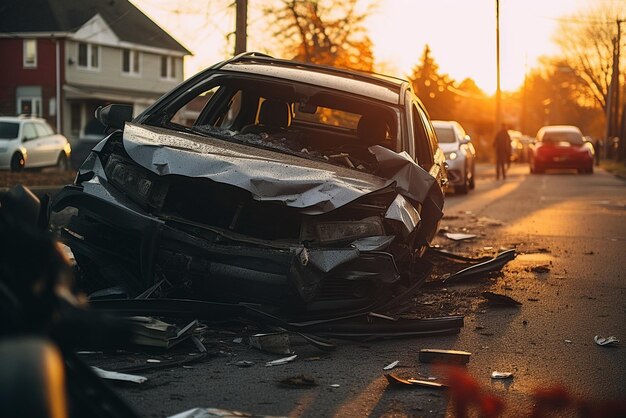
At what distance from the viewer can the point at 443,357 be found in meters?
5.79

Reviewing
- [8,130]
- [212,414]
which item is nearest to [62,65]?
[8,130]

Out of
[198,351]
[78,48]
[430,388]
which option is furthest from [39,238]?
[78,48]

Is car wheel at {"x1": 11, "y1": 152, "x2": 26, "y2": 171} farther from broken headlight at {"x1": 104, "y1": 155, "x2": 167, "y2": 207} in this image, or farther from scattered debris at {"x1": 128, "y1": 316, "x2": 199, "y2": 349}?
scattered debris at {"x1": 128, "y1": 316, "x2": 199, "y2": 349}

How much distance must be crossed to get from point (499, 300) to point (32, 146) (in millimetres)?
23649

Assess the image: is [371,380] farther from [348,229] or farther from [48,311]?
[48,311]

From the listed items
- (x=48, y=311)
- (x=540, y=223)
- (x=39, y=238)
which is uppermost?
(x=39, y=238)

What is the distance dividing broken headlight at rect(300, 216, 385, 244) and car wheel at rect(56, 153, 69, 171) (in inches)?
1035

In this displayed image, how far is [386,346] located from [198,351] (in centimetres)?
125

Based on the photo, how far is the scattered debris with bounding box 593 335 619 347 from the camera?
21.4 ft

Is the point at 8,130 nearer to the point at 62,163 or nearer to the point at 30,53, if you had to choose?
the point at 62,163

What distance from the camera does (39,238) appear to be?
2.16 meters

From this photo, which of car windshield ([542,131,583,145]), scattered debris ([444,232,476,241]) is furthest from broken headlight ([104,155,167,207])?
car windshield ([542,131,583,145])

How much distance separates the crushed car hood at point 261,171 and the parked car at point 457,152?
15769 millimetres

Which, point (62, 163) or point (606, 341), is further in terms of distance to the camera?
point (62, 163)
